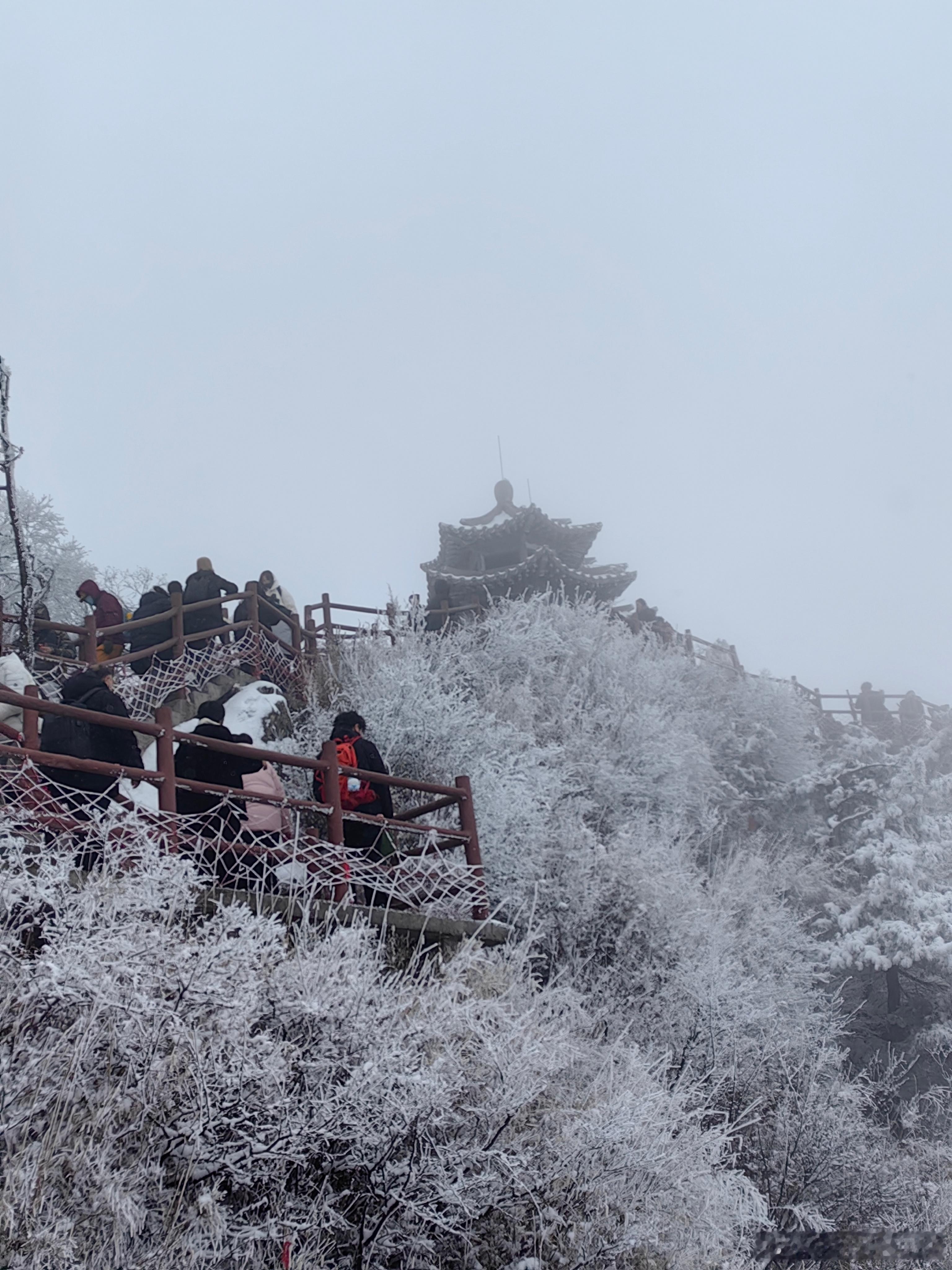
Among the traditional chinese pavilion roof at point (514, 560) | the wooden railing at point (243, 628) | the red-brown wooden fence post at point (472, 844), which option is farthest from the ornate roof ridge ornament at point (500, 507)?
the red-brown wooden fence post at point (472, 844)

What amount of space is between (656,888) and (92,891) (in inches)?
292

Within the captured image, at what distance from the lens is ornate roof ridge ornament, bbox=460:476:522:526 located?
107 feet

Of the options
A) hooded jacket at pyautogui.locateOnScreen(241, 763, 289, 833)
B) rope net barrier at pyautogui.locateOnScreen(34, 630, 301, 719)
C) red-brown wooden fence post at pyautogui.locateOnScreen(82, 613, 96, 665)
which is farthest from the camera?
red-brown wooden fence post at pyautogui.locateOnScreen(82, 613, 96, 665)

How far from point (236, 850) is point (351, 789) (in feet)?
4.57

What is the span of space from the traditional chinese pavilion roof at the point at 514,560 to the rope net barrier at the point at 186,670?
26.8 feet

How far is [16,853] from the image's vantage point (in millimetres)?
5934

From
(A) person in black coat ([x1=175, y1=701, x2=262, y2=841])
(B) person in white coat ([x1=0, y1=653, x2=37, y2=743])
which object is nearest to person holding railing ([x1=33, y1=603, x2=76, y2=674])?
(B) person in white coat ([x1=0, y1=653, x2=37, y2=743])

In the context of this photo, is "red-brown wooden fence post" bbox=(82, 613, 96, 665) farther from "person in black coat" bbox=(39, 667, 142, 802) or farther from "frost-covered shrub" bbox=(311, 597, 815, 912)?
"person in black coat" bbox=(39, 667, 142, 802)

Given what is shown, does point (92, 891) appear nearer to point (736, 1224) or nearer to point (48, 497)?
point (736, 1224)

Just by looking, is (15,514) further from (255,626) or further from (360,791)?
(360,791)

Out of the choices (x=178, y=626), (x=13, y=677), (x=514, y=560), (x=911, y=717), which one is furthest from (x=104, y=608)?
(x=911, y=717)

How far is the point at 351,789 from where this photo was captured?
884 centimetres

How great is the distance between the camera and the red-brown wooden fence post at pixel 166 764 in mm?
Result: 7023

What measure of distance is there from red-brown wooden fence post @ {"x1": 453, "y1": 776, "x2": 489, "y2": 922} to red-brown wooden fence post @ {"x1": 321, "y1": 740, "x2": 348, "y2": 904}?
1.16m
